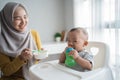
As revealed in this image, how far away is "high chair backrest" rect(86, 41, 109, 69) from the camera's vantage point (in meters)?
1.05

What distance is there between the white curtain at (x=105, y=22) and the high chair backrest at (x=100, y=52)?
1.67 feet

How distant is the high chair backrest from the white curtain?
508 mm

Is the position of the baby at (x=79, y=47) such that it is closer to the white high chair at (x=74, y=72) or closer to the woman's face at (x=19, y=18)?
the white high chair at (x=74, y=72)

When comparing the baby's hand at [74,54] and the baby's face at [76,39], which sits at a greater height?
the baby's face at [76,39]

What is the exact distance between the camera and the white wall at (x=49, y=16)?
2.25 m

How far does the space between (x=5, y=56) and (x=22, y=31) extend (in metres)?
0.21

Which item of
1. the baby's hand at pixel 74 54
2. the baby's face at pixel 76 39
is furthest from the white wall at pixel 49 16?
the baby's hand at pixel 74 54

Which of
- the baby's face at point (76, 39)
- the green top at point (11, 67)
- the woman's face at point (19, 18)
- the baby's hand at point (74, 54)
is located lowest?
the green top at point (11, 67)

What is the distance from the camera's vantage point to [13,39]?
1142 mm

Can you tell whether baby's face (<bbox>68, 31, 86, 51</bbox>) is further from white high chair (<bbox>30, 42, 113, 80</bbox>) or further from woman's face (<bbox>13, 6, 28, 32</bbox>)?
woman's face (<bbox>13, 6, 28, 32</bbox>)

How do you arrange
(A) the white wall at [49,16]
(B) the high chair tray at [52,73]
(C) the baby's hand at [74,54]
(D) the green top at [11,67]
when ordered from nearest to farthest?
1. (B) the high chair tray at [52,73]
2. (C) the baby's hand at [74,54]
3. (D) the green top at [11,67]
4. (A) the white wall at [49,16]

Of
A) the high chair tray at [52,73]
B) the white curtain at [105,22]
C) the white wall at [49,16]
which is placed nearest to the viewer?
the high chair tray at [52,73]

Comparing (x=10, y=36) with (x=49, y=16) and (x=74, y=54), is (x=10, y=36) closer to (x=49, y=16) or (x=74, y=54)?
(x=74, y=54)

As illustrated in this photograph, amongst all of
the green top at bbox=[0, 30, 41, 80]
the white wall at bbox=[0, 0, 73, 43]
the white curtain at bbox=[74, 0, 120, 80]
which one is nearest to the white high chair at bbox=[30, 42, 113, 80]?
the green top at bbox=[0, 30, 41, 80]
